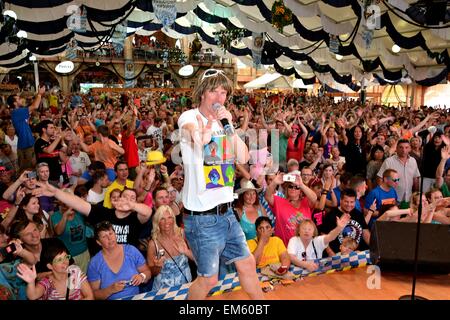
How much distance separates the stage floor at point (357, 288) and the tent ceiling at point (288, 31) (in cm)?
637

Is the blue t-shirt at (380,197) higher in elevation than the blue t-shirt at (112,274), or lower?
higher

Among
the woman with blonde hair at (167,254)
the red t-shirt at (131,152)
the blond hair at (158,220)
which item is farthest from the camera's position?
the red t-shirt at (131,152)

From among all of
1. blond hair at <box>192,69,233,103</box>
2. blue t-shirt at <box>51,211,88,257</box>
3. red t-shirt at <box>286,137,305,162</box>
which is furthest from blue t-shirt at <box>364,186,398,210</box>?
blue t-shirt at <box>51,211,88,257</box>

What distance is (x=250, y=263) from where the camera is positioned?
2.21 meters

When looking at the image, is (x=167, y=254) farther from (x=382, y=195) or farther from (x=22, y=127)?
(x=22, y=127)

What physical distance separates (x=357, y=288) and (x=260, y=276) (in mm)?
728

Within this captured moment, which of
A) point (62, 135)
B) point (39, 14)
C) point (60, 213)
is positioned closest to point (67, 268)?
point (60, 213)

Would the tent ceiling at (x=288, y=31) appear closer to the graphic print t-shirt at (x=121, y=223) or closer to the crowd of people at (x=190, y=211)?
the crowd of people at (x=190, y=211)

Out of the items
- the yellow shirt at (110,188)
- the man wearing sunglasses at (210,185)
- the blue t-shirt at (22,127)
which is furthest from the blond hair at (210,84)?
the blue t-shirt at (22,127)

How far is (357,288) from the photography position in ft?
9.21

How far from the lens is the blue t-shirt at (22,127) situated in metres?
6.11

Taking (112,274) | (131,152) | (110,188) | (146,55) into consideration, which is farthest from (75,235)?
(146,55)
